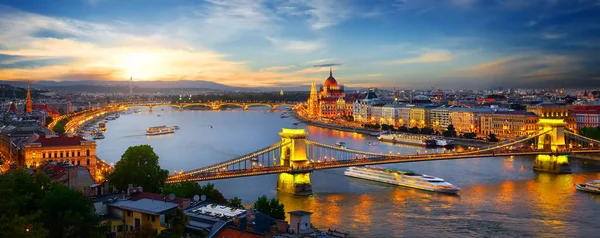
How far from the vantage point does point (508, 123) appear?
29297 millimetres

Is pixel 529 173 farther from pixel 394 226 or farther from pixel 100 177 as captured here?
pixel 100 177

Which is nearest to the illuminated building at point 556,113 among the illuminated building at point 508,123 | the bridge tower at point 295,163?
the illuminated building at point 508,123

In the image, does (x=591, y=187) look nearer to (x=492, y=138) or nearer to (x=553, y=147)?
(x=553, y=147)

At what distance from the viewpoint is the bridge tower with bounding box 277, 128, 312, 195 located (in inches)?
552

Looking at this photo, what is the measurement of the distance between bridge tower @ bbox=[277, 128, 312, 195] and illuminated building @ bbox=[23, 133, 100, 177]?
446 centimetres

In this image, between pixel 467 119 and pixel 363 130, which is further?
pixel 363 130

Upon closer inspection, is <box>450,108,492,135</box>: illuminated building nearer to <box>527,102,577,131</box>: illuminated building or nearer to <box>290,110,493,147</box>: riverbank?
<box>527,102,577,131</box>: illuminated building

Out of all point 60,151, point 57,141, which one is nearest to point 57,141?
point 57,141

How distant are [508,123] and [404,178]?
51.1 feet

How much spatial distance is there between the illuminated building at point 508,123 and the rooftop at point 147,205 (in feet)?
78.2

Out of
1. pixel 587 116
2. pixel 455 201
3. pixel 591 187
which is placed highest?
pixel 587 116

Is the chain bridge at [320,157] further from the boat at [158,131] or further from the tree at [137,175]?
the boat at [158,131]

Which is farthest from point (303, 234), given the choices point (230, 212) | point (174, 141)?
point (174, 141)

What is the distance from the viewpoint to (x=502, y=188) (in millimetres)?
14984
